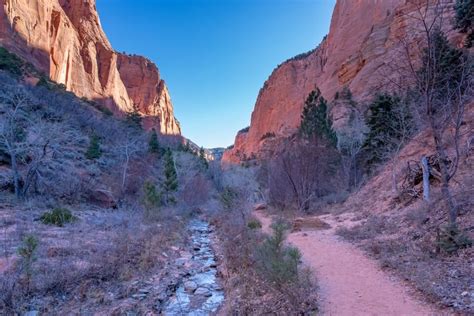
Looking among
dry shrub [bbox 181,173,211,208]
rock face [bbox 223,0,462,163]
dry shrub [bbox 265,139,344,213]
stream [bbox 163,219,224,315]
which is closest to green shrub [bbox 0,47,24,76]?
dry shrub [bbox 181,173,211,208]

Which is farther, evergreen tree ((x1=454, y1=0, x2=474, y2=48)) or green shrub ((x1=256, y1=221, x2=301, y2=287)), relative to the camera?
evergreen tree ((x1=454, y1=0, x2=474, y2=48))

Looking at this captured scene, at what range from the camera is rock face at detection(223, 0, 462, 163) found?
3819cm

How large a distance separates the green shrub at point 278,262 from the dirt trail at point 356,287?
685 millimetres

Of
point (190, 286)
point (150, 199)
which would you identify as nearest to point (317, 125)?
point (150, 199)

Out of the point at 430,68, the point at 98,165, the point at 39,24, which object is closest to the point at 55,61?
the point at 39,24

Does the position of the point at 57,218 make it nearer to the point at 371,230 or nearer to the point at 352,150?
the point at 371,230

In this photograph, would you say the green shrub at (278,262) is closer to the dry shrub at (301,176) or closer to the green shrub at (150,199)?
the green shrub at (150,199)

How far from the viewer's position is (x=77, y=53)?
54031 mm

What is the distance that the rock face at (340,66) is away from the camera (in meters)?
38.2

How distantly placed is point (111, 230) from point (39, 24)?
48020 millimetres

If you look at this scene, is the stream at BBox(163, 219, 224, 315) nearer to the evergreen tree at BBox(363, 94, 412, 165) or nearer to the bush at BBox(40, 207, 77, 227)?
the bush at BBox(40, 207, 77, 227)

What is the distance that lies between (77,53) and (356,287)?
62255 mm

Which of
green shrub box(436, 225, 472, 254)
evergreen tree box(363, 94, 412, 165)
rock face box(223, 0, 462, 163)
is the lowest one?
green shrub box(436, 225, 472, 254)

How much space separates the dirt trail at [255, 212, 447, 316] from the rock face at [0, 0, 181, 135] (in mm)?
48942
